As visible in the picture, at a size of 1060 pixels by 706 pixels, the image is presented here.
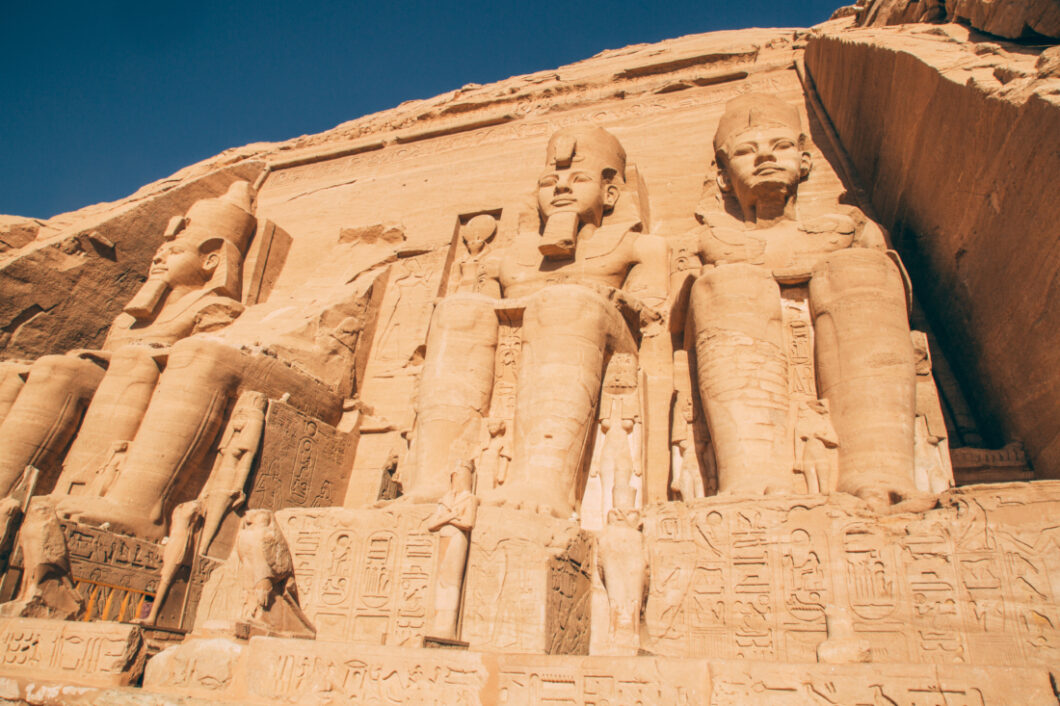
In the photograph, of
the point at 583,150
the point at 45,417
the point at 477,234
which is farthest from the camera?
the point at 477,234

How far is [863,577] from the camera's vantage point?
3.47 m

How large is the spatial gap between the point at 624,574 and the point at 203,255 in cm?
607

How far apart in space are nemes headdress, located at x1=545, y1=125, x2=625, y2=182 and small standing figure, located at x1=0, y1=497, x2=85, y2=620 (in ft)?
13.5

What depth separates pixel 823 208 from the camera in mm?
6023

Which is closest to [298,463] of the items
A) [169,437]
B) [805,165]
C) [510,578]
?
[169,437]

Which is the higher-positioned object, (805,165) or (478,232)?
(478,232)

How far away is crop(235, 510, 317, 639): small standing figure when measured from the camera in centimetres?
369

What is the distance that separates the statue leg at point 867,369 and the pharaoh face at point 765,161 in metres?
0.91

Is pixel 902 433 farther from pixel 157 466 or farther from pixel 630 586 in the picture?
pixel 157 466

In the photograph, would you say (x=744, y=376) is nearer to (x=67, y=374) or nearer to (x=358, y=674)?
(x=358, y=674)

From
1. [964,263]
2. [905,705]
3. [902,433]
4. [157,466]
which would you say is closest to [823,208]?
[964,263]

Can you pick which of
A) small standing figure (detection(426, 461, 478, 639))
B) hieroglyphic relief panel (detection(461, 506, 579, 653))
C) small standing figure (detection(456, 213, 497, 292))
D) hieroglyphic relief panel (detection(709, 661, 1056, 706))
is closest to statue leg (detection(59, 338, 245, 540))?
small standing figure (detection(426, 461, 478, 639))

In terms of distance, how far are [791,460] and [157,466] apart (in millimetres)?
3880

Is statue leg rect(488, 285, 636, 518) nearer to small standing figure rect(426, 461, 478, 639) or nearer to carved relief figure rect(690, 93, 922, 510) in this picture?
small standing figure rect(426, 461, 478, 639)
